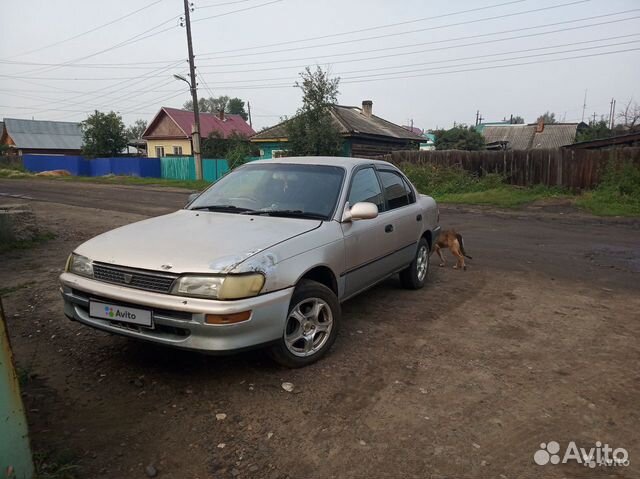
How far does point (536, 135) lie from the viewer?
1673 inches

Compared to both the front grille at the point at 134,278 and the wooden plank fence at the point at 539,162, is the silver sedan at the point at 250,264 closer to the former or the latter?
the front grille at the point at 134,278

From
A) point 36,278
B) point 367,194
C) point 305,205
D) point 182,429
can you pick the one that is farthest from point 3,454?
point 36,278

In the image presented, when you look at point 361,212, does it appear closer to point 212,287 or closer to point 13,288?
point 212,287

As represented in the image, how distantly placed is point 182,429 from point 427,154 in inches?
719

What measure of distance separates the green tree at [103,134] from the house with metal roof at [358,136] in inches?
591

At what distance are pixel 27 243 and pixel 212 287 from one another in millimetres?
6701

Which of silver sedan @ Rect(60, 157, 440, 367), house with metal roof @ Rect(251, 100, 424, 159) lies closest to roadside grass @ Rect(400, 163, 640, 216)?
house with metal roof @ Rect(251, 100, 424, 159)

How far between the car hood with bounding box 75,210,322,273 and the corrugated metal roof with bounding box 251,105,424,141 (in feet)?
58.3

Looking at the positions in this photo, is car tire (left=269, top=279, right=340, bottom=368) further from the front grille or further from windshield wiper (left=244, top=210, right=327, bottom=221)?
the front grille

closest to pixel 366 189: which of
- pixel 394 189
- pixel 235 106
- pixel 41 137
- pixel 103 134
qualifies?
pixel 394 189

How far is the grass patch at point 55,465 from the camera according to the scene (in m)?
2.28

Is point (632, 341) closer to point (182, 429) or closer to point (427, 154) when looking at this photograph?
point (182, 429)

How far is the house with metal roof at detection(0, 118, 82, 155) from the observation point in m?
52.8

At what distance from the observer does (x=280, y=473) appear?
2445 millimetres
